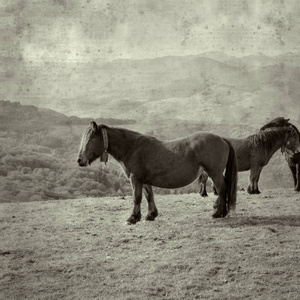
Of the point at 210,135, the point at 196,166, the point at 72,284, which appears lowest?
the point at 72,284

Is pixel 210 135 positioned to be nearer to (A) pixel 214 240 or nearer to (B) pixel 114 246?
(A) pixel 214 240

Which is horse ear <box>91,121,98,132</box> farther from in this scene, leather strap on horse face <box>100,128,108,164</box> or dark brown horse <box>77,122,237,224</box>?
leather strap on horse face <box>100,128,108,164</box>

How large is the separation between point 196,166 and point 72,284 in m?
3.70

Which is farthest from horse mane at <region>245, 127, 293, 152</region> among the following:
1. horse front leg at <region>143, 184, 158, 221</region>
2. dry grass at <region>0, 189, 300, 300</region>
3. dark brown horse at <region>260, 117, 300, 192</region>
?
horse front leg at <region>143, 184, 158, 221</region>

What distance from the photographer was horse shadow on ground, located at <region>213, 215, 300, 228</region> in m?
9.34

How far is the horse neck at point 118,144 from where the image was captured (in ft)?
32.1

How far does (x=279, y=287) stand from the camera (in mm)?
6488

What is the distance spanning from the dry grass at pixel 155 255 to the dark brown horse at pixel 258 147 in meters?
2.65

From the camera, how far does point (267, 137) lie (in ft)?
44.3

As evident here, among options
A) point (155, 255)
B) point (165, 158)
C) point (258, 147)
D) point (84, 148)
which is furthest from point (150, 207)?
point (258, 147)

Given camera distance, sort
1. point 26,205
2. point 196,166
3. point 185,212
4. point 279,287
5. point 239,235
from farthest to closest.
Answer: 1. point 26,205
2. point 185,212
3. point 196,166
4. point 239,235
5. point 279,287

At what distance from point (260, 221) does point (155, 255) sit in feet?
9.01

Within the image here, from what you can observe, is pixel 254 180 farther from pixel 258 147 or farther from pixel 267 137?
pixel 267 137

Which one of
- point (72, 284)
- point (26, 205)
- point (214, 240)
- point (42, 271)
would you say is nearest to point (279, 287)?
point (214, 240)
